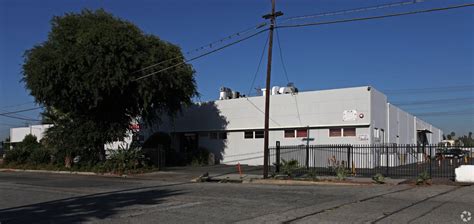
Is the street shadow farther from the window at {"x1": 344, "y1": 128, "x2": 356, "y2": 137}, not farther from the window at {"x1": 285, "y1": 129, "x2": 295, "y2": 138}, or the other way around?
the window at {"x1": 285, "y1": 129, "x2": 295, "y2": 138}

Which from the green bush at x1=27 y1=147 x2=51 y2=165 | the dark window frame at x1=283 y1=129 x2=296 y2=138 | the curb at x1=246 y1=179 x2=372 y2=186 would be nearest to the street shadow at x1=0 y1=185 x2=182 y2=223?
the curb at x1=246 y1=179 x2=372 y2=186

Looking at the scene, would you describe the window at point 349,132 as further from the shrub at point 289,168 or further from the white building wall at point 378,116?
the shrub at point 289,168

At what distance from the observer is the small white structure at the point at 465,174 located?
20928 mm

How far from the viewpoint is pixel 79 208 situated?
13250 mm

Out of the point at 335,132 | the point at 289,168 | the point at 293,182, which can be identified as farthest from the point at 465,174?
the point at 335,132

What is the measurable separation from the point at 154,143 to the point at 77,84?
1144cm

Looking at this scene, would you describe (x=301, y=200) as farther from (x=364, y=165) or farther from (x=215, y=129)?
(x=215, y=129)

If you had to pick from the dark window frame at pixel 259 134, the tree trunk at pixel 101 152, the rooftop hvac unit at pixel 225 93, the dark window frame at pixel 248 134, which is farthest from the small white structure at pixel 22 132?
the dark window frame at pixel 259 134

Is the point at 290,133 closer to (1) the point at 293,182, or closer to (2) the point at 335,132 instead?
(2) the point at 335,132

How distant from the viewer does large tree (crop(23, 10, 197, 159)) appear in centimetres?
2936

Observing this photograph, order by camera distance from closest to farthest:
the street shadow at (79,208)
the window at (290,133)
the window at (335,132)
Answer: the street shadow at (79,208), the window at (335,132), the window at (290,133)

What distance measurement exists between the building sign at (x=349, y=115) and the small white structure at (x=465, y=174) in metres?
10.8

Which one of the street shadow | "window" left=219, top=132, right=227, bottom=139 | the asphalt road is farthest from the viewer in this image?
"window" left=219, top=132, right=227, bottom=139

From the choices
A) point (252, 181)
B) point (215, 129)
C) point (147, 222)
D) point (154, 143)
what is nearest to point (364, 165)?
point (252, 181)
